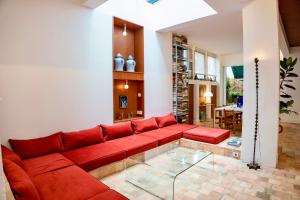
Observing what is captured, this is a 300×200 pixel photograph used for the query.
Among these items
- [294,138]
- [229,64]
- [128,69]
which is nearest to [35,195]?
[128,69]

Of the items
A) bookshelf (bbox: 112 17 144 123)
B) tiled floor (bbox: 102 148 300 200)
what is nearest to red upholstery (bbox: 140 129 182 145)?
bookshelf (bbox: 112 17 144 123)

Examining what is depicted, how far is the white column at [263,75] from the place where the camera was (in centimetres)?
307

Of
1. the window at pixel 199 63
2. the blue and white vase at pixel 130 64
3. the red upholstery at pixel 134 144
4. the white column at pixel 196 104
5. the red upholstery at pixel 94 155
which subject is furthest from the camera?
the window at pixel 199 63

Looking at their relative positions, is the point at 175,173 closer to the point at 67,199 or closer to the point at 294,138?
the point at 67,199

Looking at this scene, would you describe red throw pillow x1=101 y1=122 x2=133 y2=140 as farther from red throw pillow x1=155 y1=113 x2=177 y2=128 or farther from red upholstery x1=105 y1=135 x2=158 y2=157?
red throw pillow x1=155 y1=113 x2=177 y2=128

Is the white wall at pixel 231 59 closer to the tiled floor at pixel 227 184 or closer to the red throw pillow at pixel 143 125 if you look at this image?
the red throw pillow at pixel 143 125

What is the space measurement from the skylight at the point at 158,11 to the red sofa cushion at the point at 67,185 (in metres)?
3.28

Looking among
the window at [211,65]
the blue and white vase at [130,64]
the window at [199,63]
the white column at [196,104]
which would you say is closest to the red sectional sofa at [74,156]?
the blue and white vase at [130,64]

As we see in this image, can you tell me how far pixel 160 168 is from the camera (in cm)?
269

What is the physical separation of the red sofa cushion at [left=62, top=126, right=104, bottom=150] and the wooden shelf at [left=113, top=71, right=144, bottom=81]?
1.33 metres

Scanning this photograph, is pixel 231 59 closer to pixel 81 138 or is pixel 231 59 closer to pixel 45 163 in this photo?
pixel 81 138

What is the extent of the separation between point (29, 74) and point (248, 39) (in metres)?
3.93

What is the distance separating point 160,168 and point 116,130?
1.48m

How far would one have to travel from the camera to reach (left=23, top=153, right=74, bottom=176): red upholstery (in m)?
2.27
